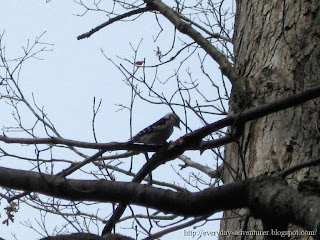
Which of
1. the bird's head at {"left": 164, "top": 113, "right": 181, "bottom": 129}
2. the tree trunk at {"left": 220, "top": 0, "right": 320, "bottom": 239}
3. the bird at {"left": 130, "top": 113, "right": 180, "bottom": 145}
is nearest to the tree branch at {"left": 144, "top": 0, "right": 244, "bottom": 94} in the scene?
the tree trunk at {"left": 220, "top": 0, "right": 320, "bottom": 239}

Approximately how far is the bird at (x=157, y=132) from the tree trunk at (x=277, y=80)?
1667 millimetres

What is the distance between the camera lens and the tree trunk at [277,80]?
2951mm

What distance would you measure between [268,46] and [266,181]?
149 cm

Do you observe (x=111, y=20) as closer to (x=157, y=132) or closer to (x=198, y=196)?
(x=157, y=132)

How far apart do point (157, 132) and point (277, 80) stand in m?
2.22

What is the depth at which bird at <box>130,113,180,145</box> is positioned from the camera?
5.24m

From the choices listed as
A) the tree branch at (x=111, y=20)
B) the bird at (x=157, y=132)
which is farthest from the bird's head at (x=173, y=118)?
the tree branch at (x=111, y=20)

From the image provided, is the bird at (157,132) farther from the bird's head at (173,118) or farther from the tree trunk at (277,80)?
the tree trunk at (277,80)

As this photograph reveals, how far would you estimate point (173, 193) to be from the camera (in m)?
2.26

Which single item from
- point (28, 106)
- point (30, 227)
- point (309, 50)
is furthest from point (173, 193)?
point (30, 227)

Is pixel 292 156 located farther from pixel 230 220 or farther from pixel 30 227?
pixel 30 227

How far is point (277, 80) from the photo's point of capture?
3.26 m

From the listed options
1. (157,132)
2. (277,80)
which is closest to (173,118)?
(157,132)

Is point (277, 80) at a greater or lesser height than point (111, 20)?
lesser
